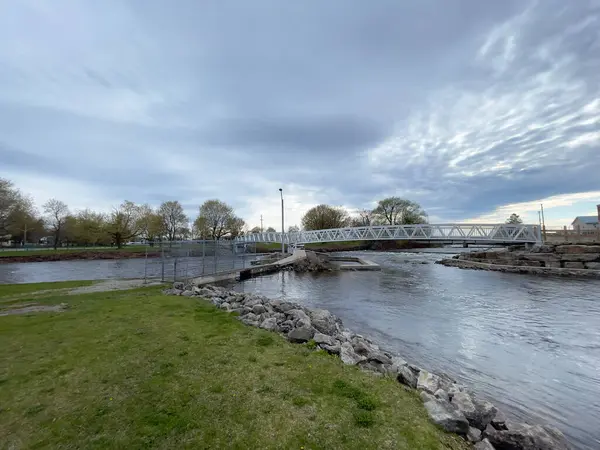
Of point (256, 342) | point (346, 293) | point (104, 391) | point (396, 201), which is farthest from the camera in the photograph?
point (396, 201)

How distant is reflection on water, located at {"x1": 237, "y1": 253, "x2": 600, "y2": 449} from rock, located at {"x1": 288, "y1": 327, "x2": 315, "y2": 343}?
109 inches

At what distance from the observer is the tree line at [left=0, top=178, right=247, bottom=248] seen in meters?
46.8

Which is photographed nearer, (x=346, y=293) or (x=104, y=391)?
(x=104, y=391)

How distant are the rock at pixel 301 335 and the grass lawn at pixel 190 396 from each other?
28 centimetres

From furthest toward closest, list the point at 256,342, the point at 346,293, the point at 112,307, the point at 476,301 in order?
the point at 346,293 < the point at 476,301 < the point at 112,307 < the point at 256,342

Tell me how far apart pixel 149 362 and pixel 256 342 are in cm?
209

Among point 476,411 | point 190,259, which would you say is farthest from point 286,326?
point 190,259

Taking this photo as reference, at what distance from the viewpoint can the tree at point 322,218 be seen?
84.7 m

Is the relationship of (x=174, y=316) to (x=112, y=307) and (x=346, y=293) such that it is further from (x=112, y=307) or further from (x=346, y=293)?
(x=346, y=293)

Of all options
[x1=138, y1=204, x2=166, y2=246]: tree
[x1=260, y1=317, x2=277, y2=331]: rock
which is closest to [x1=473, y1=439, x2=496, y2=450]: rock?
[x1=260, y1=317, x2=277, y2=331]: rock

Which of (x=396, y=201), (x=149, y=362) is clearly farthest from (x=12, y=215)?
(x=396, y=201)

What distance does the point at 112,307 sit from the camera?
30.9 ft

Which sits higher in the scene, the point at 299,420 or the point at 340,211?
the point at 340,211

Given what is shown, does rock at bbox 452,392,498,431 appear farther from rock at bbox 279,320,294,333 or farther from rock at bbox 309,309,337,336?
rock at bbox 279,320,294,333
